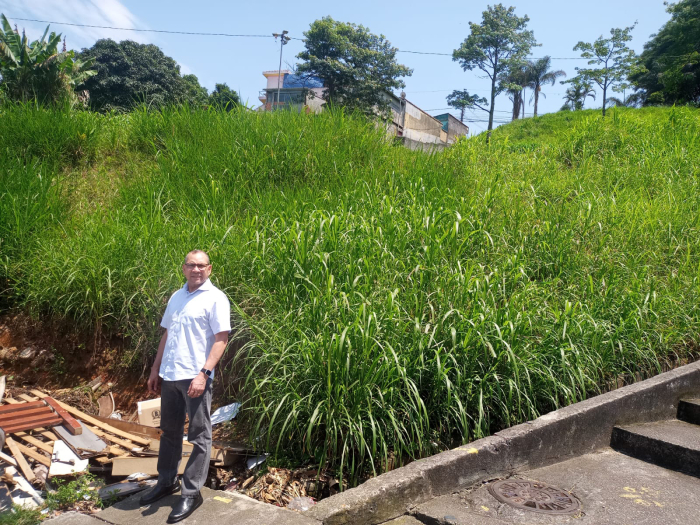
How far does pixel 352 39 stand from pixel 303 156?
3006 centimetres

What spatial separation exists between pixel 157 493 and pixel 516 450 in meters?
2.22

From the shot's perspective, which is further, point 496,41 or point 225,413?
point 496,41

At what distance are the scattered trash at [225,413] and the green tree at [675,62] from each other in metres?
35.9

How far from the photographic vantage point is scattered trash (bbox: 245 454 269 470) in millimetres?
3453

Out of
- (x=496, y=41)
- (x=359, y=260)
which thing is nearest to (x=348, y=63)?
(x=496, y=41)

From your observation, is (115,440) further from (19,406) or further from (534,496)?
(534,496)

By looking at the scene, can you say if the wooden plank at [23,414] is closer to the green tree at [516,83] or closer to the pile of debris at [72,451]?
the pile of debris at [72,451]

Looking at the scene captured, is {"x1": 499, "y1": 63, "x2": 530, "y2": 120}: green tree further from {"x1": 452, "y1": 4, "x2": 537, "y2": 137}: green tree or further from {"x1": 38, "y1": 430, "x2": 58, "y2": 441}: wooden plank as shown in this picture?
{"x1": 38, "y1": 430, "x2": 58, "y2": 441}: wooden plank

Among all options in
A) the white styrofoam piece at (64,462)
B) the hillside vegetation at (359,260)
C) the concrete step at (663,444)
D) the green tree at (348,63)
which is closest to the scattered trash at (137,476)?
the white styrofoam piece at (64,462)

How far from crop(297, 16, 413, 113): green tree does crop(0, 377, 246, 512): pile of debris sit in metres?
30.9

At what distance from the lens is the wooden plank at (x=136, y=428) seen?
3.91 metres

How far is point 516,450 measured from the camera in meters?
3.36

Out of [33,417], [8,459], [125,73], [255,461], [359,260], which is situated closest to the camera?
[8,459]

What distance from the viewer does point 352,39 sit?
3428cm
